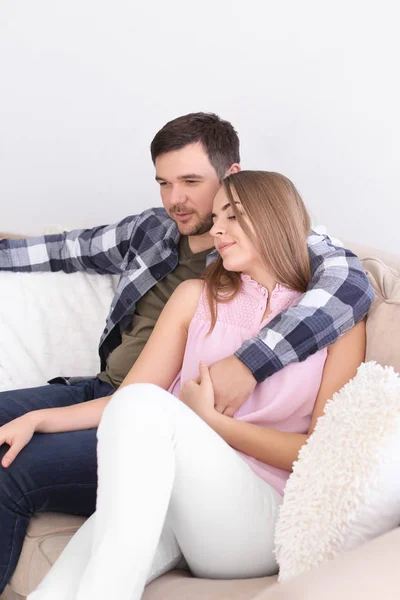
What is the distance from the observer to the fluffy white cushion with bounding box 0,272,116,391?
2055 millimetres

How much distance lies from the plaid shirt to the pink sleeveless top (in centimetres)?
5

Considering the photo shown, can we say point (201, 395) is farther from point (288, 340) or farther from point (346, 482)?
point (346, 482)

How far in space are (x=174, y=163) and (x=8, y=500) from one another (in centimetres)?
89

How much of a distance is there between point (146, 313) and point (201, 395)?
563mm

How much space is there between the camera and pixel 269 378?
1512 millimetres

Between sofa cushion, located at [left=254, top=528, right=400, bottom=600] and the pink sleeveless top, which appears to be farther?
the pink sleeveless top

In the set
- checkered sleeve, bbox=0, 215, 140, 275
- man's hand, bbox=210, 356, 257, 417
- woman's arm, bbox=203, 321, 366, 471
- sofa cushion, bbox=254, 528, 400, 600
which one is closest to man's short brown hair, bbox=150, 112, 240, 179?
checkered sleeve, bbox=0, 215, 140, 275

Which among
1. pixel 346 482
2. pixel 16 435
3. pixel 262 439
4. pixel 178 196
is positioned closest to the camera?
pixel 346 482

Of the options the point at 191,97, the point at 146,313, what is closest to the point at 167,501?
the point at 146,313

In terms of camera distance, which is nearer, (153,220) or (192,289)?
(192,289)

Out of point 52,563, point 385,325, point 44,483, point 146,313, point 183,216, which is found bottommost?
point 52,563

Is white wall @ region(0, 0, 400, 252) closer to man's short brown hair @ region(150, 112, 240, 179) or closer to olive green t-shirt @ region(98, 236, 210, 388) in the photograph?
man's short brown hair @ region(150, 112, 240, 179)

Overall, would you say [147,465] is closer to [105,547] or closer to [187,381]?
[105,547]

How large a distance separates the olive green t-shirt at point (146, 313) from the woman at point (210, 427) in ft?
0.78
